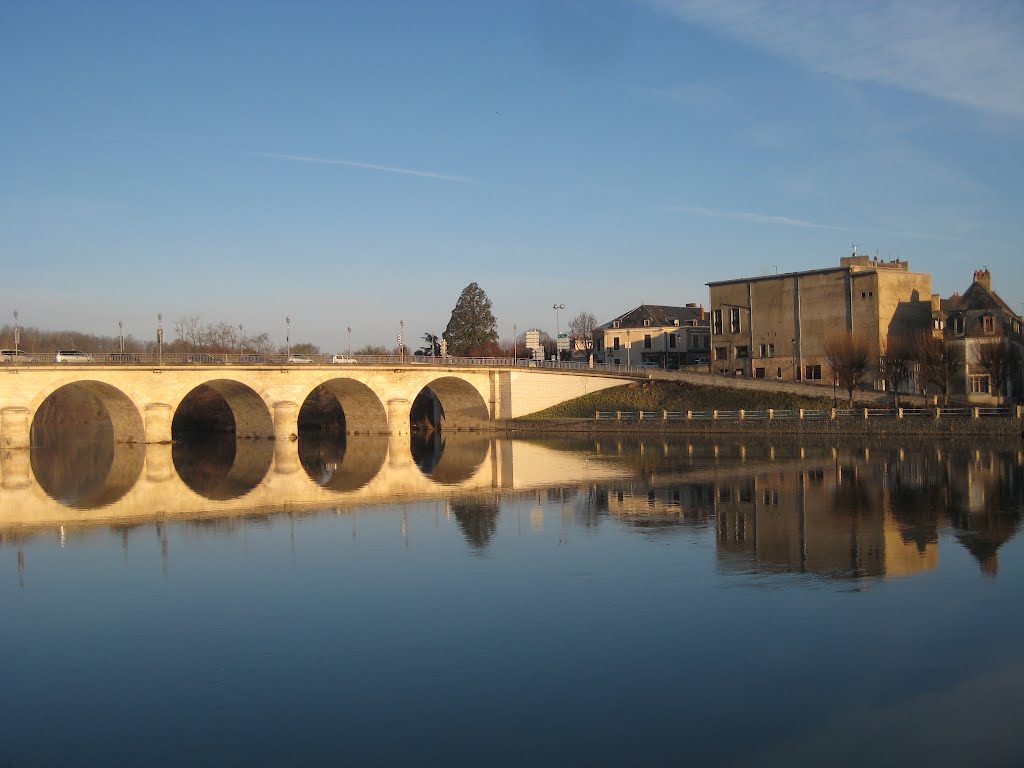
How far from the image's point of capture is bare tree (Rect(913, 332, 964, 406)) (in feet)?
190

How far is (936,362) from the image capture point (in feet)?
190

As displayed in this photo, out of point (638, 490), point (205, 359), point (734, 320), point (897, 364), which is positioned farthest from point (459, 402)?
point (638, 490)

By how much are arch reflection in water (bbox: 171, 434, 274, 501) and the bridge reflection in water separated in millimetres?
149

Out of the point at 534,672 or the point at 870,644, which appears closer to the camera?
the point at 534,672

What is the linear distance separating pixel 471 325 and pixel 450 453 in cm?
4904

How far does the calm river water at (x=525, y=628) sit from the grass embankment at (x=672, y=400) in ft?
101

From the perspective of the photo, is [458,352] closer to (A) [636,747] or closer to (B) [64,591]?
(B) [64,591]

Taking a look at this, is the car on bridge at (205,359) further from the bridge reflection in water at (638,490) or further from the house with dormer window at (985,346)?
the house with dormer window at (985,346)

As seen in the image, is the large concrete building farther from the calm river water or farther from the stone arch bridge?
the calm river water

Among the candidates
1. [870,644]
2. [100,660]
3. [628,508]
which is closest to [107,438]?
[628,508]

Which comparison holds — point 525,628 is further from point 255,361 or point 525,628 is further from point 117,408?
point 255,361

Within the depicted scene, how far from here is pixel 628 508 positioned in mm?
31328

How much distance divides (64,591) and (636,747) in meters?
14.4

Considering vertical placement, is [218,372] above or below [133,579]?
above
